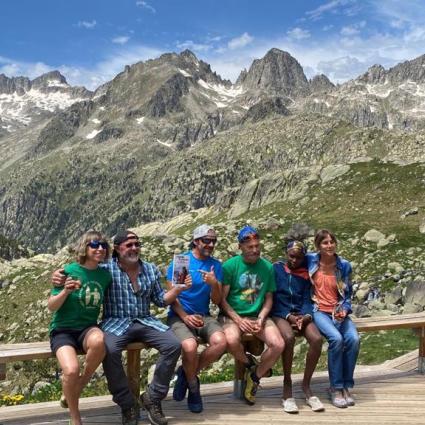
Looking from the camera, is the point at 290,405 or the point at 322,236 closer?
the point at 290,405

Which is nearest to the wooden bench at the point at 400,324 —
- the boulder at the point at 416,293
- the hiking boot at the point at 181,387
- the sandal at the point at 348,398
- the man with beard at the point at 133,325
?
the sandal at the point at 348,398

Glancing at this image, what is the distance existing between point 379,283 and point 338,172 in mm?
22270

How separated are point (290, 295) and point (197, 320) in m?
1.98

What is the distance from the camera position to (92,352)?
8055mm

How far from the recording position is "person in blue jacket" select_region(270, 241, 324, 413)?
9547mm

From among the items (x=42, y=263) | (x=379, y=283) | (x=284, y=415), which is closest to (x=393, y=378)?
(x=284, y=415)

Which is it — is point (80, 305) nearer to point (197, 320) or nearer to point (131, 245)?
point (131, 245)

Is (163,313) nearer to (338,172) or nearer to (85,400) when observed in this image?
(85,400)

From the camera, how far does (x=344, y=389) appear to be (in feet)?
31.1

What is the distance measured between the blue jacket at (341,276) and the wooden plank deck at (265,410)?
1.78 m

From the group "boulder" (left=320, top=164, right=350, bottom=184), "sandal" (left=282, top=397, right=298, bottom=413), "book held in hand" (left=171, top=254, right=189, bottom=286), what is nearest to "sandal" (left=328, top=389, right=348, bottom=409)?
"sandal" (left=282, top=397, right=298, bottom=413)

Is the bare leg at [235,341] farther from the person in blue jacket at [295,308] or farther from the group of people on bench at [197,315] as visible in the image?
the person in blue jacket at [295,308]

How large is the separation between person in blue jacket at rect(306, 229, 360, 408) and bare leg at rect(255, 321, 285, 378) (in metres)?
0.93

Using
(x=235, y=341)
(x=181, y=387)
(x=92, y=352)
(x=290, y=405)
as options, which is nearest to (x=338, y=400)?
(x=290, y=405)
